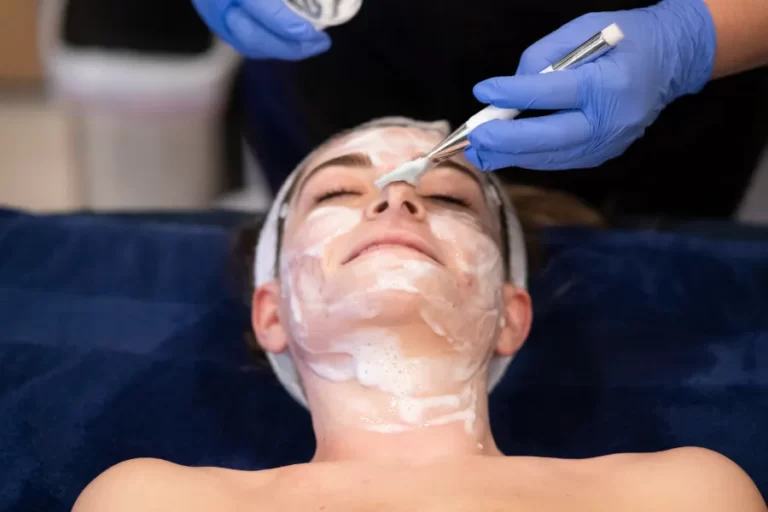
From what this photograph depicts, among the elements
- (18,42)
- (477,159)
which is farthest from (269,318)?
(18,42)

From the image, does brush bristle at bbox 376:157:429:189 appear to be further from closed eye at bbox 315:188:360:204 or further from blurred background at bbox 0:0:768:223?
blurred background at bbox 0:0:768:223

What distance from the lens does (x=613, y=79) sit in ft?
3.10

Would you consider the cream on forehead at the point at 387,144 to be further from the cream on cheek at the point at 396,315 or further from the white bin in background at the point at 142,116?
the white bin in background at the point at 142,116

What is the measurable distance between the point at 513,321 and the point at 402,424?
0.29 meters

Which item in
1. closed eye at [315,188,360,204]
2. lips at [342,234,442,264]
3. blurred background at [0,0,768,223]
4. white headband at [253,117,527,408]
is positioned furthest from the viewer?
blurred background at [0,0,768,223]

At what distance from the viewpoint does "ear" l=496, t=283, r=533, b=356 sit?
1162mm

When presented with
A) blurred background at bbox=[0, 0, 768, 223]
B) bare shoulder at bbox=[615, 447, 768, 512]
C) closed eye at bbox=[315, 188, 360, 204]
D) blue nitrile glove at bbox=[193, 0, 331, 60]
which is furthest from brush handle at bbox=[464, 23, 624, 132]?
blurred background at bbox=[0, 0, 768, 223]

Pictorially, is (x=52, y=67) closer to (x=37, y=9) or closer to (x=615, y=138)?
(x=37, y=9)

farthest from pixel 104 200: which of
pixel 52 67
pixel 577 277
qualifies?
pixel 577 277

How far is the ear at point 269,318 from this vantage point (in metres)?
1.16

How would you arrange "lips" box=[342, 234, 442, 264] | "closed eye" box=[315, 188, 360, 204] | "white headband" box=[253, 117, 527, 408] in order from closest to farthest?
"lips" box=[342, 234, 442, 264], "closed eye" box=[315, 188, 360, 204], "white headband" box=[253, 117, 527, 408]

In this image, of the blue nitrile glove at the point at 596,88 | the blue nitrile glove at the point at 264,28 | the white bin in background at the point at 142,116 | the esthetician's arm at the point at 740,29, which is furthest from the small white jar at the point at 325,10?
the white bin in background at the point at 142,116

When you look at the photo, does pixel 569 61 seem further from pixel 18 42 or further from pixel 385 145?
pixel 18 42

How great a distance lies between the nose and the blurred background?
0.88m
